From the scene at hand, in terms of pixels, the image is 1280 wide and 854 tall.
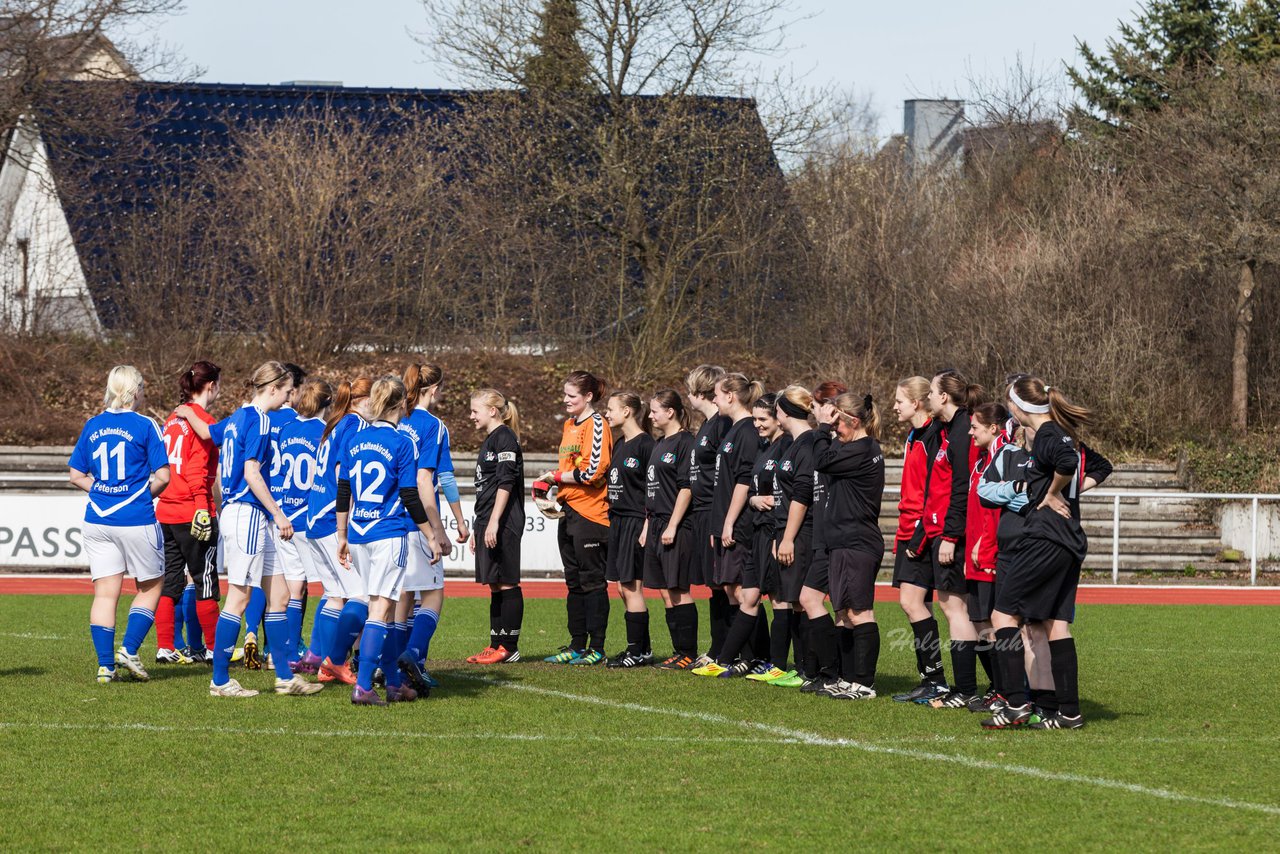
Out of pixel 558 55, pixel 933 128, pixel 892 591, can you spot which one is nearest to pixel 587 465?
pixel 892 591

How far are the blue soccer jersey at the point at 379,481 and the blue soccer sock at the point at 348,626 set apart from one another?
1.54 feet

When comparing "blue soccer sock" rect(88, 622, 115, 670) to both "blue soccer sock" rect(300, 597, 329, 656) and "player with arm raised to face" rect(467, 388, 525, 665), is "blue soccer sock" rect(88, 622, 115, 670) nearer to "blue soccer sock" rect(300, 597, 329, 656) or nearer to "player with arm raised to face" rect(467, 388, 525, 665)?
"blue soccer sock" rect(300, 597, 329, 656)

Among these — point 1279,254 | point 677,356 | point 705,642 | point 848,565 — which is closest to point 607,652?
point 705,642

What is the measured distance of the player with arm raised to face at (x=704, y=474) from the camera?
1031 cm

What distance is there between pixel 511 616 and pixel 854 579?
2959 mm

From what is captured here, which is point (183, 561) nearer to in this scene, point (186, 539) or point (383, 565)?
point (186, 539)

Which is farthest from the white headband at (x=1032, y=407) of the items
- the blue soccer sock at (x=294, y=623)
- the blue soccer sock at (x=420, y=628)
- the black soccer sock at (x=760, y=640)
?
the blue soccer sock at (x=294, y=623)

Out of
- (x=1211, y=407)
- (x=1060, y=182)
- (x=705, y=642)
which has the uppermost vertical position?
(x=1060, y=182)

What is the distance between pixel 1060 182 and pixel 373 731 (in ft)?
79.7

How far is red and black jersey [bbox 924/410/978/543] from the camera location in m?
8.62

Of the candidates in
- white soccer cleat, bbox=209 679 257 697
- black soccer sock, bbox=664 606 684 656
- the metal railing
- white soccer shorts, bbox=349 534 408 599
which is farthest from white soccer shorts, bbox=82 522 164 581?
the metal railing

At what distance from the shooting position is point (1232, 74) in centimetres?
2544

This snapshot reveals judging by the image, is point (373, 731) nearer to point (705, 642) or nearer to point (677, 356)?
point (705, 642)

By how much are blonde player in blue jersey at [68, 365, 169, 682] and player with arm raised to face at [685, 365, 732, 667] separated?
3606 millimetres
